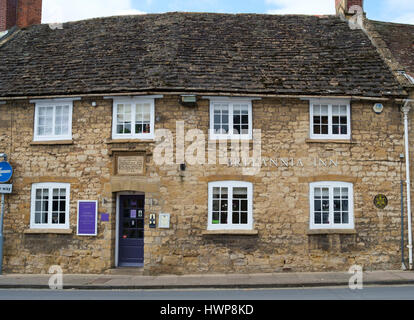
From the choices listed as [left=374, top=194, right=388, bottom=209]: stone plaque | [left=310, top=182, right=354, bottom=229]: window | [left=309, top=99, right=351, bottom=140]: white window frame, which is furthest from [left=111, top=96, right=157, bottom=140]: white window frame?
[left=374, top=194, right=388, bottom=209]: stone plaque

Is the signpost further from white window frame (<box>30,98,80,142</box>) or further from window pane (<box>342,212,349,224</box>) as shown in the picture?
window pane (<box>342,212,349,224</box>)

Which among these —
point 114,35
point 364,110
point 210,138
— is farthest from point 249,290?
point 114,35

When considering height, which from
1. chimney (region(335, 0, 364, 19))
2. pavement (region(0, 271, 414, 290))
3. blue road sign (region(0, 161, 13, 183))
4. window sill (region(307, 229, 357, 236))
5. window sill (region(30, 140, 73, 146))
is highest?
chimney (region(335, 0, 364, 19))

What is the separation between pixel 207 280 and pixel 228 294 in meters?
1.92

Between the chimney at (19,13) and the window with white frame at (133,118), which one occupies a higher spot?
the chimney at (19,13)

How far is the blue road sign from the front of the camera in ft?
46.2

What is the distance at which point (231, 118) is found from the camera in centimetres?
1402

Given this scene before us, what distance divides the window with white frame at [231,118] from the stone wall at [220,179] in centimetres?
27

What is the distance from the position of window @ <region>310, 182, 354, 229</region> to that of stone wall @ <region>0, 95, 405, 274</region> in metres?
0.22

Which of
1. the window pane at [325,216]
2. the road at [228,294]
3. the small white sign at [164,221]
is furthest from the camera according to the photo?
the window pane at [325,216]

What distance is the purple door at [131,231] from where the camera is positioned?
14.2 metres

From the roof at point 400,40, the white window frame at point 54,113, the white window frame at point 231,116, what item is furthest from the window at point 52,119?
the roof at point 400,40

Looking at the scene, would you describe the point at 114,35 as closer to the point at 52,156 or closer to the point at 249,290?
the point at 52,156

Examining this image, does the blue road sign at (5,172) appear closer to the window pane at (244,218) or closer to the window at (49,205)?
the window at (49,205)
